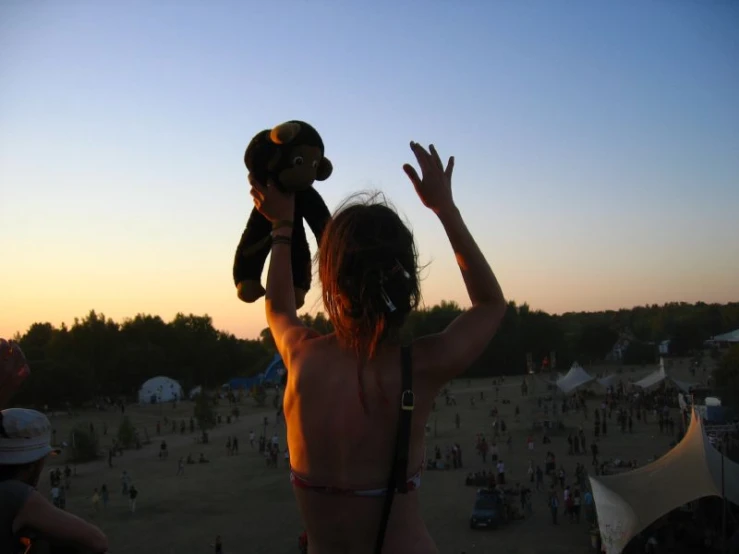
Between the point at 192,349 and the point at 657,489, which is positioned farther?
the point at 192,349

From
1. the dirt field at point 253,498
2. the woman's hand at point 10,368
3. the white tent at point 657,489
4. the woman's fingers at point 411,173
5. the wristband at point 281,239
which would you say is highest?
the woman's fingers at point 411,173

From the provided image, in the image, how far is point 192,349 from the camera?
222ft

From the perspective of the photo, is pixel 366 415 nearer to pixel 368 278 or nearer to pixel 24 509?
pixel 368 278

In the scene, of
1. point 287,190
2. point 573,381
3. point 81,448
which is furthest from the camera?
point 573,381

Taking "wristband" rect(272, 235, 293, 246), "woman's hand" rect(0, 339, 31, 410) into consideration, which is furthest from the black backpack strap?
"woman's hand" rect(0, 339, 31, 410)

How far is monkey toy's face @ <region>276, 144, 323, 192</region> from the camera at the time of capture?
2.30m

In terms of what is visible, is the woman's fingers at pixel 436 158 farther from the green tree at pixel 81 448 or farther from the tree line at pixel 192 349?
the tree line at pixel 192 349

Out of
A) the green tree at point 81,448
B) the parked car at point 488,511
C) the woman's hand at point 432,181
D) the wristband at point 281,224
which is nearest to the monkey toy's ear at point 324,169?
the wristband at point 281,224

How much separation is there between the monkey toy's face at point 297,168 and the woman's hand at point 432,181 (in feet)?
1.72

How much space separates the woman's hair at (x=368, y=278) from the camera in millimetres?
1632

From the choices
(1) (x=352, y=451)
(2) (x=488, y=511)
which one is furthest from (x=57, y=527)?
(2) (x=488, y=511)

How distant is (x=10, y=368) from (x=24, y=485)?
41 cm

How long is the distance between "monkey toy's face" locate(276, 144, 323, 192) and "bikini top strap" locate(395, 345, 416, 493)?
0.97m

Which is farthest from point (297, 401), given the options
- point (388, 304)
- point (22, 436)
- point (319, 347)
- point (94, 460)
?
point (94, 460)
